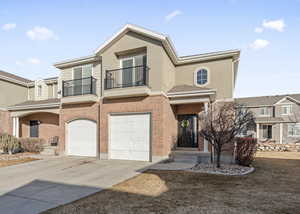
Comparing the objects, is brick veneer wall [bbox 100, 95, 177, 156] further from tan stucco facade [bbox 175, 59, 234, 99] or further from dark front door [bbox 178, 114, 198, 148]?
tan stucco facade [bbox 175, 59, 234, 99]

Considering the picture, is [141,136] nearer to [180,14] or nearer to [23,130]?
[180,14]

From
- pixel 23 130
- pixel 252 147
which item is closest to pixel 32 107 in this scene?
pixel 23 130

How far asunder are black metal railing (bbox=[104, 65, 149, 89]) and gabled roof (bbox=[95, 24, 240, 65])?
1728mm

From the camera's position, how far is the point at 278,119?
2566 centimetres

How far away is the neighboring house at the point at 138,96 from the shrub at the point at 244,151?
5.87 feet

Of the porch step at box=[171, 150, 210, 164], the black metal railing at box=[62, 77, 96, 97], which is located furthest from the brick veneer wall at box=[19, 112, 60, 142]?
the porch step at box=[171, 150, 210, 164]

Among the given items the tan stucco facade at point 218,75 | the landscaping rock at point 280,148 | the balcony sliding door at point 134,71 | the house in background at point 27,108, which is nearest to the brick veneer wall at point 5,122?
the house in background at point 27,108

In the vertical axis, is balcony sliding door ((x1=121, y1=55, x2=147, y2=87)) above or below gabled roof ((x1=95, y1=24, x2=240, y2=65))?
below

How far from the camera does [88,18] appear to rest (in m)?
10.3

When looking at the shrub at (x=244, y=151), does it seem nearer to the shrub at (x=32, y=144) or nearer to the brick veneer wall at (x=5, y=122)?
the shrub at (x=32, y=144)

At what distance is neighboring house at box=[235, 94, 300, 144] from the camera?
25.2m

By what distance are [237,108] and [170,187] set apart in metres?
5.09

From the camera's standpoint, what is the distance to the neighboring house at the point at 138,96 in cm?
1026

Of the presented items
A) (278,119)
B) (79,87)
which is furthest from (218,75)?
(278,119)
